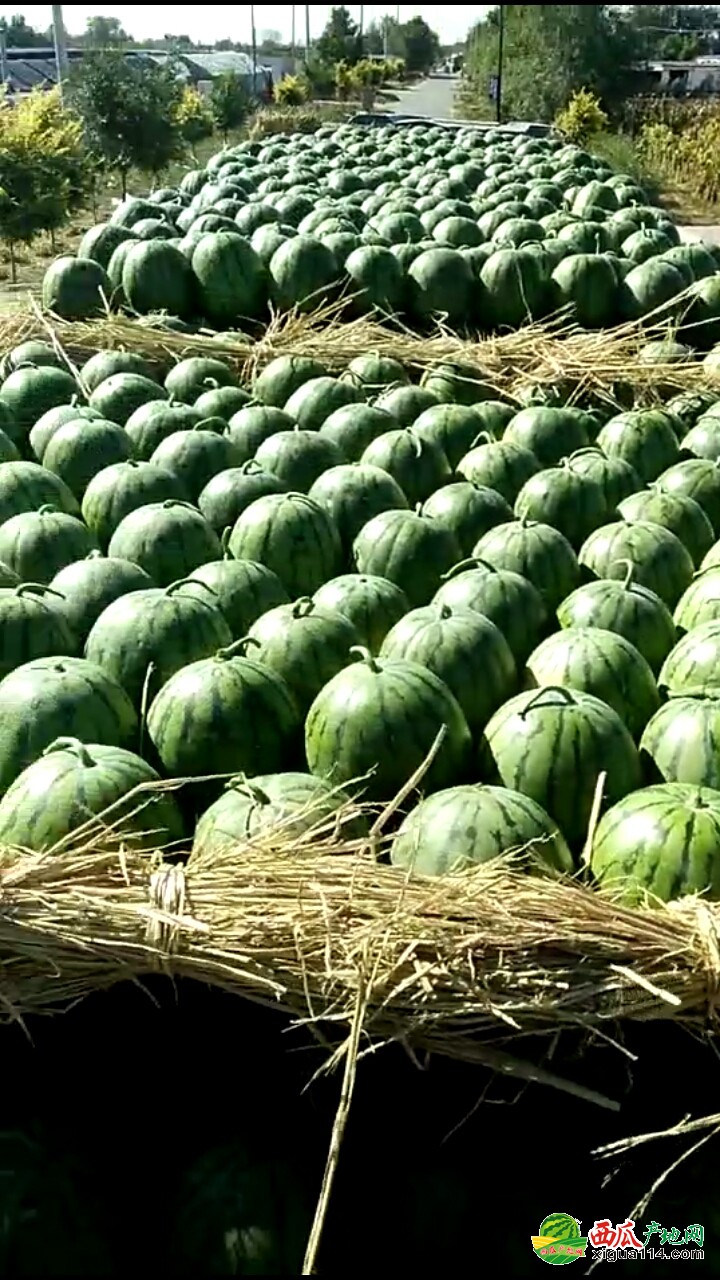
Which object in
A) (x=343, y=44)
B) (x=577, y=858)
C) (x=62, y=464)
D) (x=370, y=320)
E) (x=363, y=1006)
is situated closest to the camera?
(x=363, y=1006)

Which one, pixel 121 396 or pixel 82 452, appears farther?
pixel 121 396

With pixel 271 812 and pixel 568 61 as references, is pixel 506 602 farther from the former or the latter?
pixel 568 61

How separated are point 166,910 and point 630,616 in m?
1.87

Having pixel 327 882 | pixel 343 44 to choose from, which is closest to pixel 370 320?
pixel 327 882

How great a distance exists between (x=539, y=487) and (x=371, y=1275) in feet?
9.93

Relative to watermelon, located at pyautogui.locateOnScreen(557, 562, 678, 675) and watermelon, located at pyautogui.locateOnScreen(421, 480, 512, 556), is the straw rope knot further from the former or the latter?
watermelon, located at pyautogui.locateOnScreen(421, 480, 512, 556)

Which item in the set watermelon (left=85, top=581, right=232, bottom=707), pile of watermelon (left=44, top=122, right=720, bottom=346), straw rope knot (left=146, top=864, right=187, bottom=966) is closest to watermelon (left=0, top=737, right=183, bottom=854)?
straw rope knot (left=146, top=864, right=187, bottom=966)

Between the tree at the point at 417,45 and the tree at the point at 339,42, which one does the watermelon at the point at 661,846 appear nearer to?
the tree at the point at 339,42

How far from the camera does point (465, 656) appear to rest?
3328 millimetres

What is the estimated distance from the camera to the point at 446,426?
5441mm

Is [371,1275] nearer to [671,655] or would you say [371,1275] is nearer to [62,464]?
[671,655]

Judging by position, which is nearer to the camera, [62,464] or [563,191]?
[62,464]

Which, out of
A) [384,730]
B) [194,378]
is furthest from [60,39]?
[384,730]

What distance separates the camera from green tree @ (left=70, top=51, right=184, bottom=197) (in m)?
24.3
